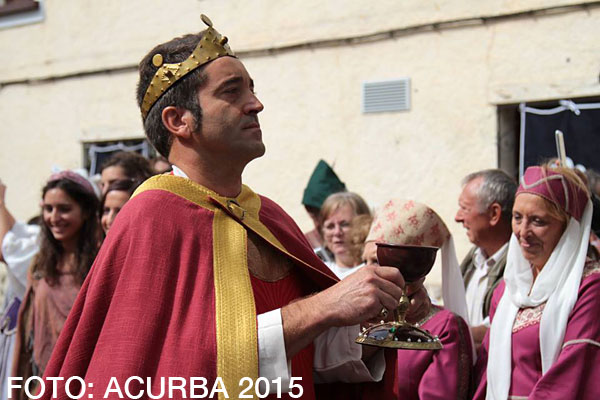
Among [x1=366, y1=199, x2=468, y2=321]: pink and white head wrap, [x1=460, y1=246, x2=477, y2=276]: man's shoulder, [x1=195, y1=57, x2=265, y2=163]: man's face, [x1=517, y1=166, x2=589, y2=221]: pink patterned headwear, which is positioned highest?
[x1=195, y1=57, x2=265, y2=163]: man's face

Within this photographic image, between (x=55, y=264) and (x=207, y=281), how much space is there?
269 cm

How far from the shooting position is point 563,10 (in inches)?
273

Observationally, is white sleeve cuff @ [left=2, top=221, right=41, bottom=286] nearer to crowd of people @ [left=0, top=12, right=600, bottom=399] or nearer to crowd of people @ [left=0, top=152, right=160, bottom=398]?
crowd of people @ [left=0, top=152, right=160, bottom=398]

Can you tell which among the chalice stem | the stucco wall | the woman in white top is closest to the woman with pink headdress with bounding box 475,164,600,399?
the chalice stem

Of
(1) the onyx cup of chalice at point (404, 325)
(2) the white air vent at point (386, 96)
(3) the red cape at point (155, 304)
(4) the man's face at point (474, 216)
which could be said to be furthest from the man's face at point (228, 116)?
(2) the white air vent at point (386, 96)

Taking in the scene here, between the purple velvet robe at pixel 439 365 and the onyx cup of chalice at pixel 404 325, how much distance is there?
1.23 meters

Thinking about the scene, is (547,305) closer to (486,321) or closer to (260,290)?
(486,321)

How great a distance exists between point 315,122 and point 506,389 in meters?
5.07

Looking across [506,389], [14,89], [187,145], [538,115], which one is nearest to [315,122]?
[538,115]

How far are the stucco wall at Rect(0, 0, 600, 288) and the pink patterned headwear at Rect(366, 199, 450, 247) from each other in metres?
3.62

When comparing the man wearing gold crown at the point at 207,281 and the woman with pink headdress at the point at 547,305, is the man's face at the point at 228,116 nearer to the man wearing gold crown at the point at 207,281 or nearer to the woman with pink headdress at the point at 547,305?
the man wearing gold crown at the point at 207,281

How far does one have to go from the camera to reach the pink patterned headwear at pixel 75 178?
4.86 metres

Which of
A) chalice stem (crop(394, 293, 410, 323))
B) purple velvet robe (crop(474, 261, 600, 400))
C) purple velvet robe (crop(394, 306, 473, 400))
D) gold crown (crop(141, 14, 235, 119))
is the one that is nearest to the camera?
chalice stem (crop(394, 293, 410, 323))

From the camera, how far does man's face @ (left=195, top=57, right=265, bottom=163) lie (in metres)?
2.43
